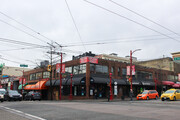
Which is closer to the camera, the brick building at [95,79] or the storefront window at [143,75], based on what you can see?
the brick building at [95,79]

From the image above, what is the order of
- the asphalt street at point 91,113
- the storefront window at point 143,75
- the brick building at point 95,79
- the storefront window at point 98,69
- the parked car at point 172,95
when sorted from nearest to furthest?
the asphalt street at point 91,113 → the parked car at point 172,95 → the brick building at point 95,79 → the storefront window at point 98,69 → the storefront window at point 143,75

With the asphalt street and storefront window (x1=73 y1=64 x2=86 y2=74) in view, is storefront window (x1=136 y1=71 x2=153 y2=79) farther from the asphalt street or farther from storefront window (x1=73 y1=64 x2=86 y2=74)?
the asphalt street

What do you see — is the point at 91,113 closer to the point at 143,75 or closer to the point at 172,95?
the point at 172,95

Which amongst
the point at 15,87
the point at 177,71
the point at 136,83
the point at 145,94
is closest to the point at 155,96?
the point at 145,94

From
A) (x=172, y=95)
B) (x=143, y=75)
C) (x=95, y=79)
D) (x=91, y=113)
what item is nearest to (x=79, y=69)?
(x=95, y=79)

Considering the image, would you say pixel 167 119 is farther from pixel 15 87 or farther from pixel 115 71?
pixel 15 87

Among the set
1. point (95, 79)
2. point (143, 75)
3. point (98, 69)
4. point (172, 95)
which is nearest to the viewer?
point (172, 95)

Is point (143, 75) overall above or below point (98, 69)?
below

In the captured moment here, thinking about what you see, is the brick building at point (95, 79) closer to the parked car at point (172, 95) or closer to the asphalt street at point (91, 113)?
the parked car at point (172, 95)

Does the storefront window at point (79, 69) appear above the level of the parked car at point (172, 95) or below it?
above

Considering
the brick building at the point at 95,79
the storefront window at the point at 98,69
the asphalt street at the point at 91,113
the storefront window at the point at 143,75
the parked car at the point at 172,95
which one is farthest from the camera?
the storefront window at the point at 143,75

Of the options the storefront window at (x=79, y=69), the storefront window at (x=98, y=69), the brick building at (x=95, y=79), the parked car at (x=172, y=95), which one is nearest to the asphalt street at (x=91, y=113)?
the parked car at (x=172, y=95)

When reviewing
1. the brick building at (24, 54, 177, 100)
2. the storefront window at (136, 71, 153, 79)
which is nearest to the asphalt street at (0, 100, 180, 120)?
the brick building at (24, 54, 177, 100)

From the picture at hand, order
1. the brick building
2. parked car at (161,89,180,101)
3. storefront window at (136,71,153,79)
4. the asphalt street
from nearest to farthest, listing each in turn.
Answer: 1. the asphalt street
2. parked car at (161,89,180,101)
3. the brick building
4. storefront window at (136,71,153,79)
